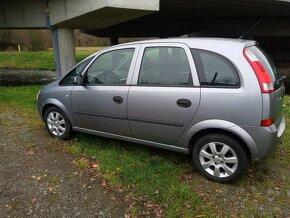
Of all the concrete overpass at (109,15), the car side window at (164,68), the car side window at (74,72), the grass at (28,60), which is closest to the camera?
the car side window at (164,68)

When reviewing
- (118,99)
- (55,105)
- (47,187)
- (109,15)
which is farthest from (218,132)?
(109,15)

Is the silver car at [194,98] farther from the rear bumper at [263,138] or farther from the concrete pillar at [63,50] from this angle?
the concrete pillar at [63,50]

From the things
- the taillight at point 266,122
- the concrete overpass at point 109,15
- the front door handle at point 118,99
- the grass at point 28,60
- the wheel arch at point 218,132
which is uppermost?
the concrete overpass at point 109,15

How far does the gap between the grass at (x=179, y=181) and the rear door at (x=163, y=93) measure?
44 cm

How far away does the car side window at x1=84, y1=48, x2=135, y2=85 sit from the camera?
4.46 meters

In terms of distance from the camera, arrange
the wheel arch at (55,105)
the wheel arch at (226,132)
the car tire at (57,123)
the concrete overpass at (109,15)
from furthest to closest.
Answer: the concrete overpass at (109,15) → the car tire at (57,123) → the wheel arch at (55,105) → the wheel arch at (226,132)

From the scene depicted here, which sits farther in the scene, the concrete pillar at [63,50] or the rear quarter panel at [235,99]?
the concrete pillar at [63,50]

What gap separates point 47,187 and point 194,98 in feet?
6.96

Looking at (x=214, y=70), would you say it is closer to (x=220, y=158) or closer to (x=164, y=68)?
(x=164, y=68)

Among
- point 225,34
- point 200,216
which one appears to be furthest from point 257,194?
point 225,34

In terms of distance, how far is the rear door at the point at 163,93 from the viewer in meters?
3.86

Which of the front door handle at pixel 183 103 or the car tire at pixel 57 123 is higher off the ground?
the front door handle at pixel 183 103

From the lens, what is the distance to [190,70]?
3.86 meters

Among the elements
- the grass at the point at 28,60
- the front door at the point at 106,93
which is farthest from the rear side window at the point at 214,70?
the grass at the point at 28,60
